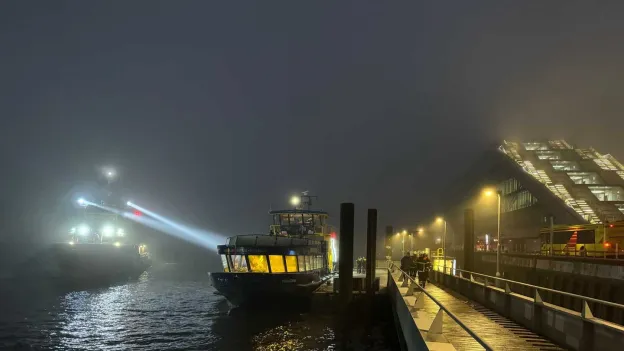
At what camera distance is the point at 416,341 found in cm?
1266

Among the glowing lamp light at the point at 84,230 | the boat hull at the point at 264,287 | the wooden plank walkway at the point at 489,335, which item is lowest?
the boat hull at the point at 264,287

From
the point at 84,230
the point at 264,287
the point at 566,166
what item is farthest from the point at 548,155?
the point at 264,287

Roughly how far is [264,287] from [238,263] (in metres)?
3.46

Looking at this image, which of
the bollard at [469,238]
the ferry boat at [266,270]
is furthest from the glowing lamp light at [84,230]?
the bollard at [469,238]

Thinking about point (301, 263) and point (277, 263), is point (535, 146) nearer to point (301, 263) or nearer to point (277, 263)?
point (301, 263)

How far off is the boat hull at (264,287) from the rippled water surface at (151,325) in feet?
4.44

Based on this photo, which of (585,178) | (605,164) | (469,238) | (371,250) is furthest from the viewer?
(605,164)

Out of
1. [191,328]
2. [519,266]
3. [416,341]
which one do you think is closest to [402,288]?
[416,341]

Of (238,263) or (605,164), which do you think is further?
(605,164)

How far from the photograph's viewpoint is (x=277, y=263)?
36531mm

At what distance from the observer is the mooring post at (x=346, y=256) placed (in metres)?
32.6

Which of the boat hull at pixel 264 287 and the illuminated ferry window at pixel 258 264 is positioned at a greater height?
the illuminated ferry window at pixel 258 264

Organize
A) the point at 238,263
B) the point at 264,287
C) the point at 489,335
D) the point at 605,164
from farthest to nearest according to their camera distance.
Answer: the point at 605,164 → the point at 238,263 → the point at 264,287 → the point at 489,335

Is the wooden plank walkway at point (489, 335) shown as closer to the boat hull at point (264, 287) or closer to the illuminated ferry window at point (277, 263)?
the boat hull at point (264, 287)
